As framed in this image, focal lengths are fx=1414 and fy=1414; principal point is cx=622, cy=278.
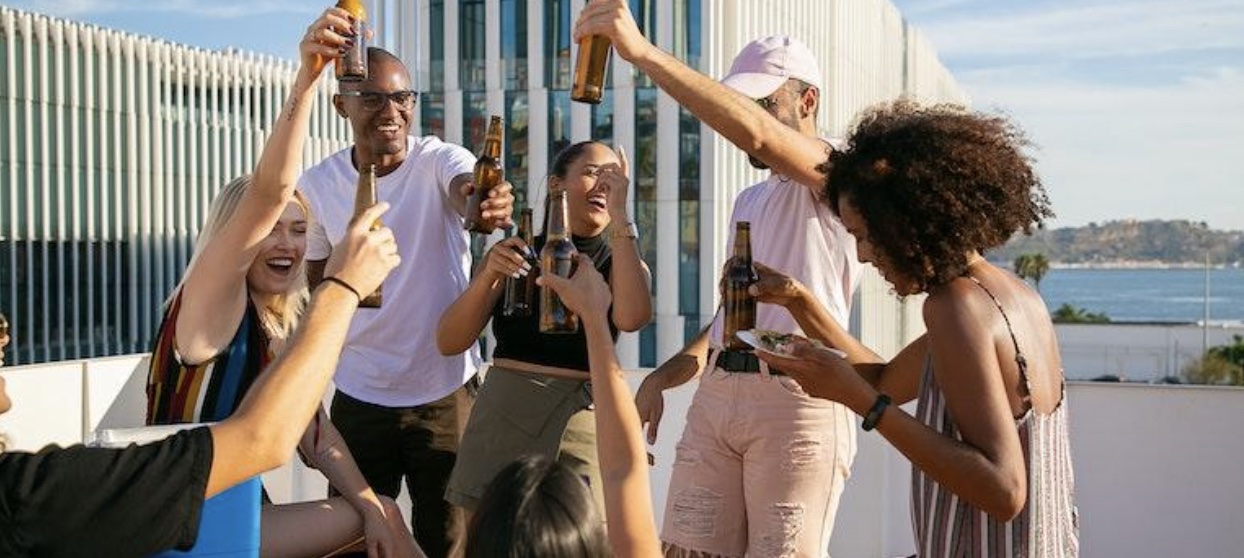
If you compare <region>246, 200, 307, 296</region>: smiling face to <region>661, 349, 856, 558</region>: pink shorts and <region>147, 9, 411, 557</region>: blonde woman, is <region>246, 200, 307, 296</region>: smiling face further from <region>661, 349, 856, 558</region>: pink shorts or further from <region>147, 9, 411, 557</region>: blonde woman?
<region>661, 349, 856, 558</region>: pink shorts

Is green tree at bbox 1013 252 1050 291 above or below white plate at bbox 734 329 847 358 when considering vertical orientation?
below

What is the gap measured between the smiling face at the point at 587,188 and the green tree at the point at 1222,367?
5849cm

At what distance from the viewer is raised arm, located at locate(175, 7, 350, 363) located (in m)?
2.46

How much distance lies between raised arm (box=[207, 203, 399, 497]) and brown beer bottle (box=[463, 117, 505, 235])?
1564 mm

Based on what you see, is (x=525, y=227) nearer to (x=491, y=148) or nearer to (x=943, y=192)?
(x=491, y=148)

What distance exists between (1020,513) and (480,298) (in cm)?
159

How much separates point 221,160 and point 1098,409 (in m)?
45.7

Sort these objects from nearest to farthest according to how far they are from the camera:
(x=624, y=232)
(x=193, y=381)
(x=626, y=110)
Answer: (x=193, y=381), (x=624, y=232), (x=626, y=110)

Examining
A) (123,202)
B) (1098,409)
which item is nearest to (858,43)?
(123,202)

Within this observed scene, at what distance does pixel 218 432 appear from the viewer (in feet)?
5.78

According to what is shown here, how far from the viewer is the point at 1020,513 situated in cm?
228

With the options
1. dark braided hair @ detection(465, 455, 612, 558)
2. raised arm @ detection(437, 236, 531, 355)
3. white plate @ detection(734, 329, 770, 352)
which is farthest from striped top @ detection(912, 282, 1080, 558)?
raised arm @ detection(437, 236, 531, 355)

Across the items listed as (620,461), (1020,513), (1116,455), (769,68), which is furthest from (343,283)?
(1116,455)

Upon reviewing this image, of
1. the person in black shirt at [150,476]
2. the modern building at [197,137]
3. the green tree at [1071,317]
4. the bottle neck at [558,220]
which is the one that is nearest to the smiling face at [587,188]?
the bottle neck at [558,220]
